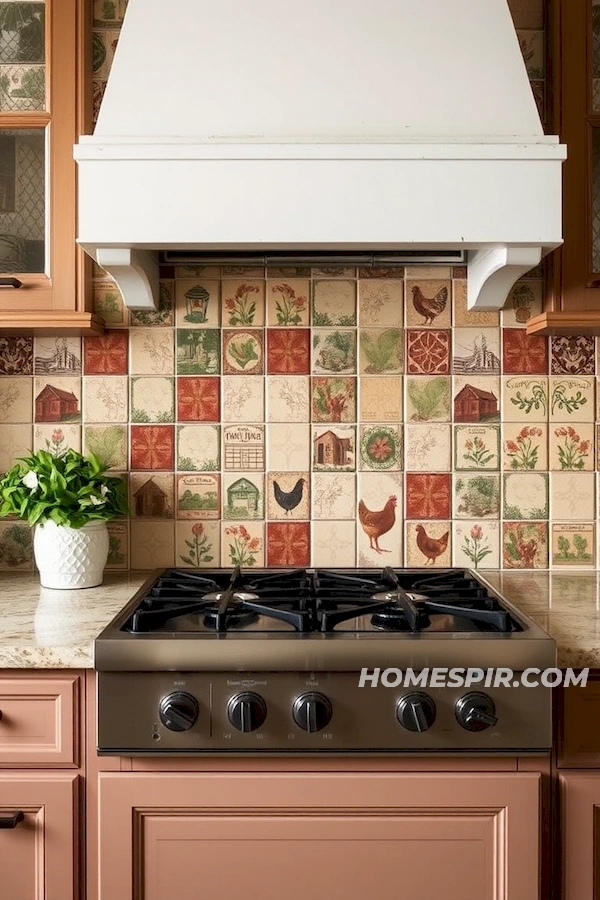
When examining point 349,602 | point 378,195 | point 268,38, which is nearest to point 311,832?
point 349,602

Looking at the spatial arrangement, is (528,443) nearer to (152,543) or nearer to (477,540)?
(477,540)

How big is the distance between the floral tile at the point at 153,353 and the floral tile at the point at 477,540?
2.49ft

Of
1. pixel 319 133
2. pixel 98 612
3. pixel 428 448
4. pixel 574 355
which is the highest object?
pixel 319 133

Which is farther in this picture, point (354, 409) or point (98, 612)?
point (354, 409)

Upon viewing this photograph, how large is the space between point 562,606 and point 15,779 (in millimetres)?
991

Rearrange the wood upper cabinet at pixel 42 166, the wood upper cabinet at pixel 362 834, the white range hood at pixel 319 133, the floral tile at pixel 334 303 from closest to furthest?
1. the wood upper cabinet at pixel 362 834
2. the white range hood at pixel 319 133
3. the wood upper cabinet at pixel 42 166
4. the floral tile at pixel 334 303

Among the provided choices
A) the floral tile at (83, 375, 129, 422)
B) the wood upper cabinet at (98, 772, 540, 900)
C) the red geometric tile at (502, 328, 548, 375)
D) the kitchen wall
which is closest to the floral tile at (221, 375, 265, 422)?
the kitchen wall

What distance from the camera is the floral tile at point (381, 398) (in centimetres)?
183

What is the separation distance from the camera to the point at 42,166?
5.26 ft

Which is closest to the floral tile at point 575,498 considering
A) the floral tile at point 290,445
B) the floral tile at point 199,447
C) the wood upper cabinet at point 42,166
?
the floral tile at point 290,445

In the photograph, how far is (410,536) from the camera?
6.03 feet

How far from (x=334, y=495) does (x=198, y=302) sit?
1.77 ft

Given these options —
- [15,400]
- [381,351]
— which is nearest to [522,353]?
[381,351]

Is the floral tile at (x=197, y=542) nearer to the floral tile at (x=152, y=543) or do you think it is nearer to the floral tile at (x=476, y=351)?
the floral tile at (x=152, y=543)
